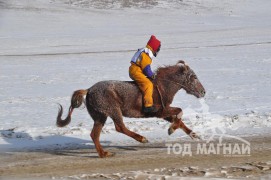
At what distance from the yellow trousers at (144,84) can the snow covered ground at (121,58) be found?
149 centimetres

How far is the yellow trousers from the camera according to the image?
32.3 ft

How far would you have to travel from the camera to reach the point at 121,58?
2580 centimetres

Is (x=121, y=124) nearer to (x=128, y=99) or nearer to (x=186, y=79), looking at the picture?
(x=128, y=99)

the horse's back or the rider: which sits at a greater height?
the rider

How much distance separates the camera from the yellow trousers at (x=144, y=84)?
9.85m

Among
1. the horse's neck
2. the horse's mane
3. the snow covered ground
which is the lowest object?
the snow covered ground

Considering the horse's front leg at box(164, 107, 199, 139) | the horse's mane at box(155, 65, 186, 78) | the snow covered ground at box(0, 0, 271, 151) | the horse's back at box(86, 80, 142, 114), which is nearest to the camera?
the horse's back at box(86, 80, 142, 114)

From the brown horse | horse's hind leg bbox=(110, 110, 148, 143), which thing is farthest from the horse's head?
horse's hind leg bbox=(110, 110, 148, 143)

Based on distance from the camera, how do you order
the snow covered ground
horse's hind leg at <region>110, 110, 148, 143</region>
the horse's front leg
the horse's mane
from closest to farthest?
1. horse's hind leg at <region>110, 110, 148, 143</region>
2. the horse's front leg
3. the horse's mane
4. the snow covered ground

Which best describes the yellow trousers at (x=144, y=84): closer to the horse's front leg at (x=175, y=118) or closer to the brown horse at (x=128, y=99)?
the brown horse at (x=128, y=99)

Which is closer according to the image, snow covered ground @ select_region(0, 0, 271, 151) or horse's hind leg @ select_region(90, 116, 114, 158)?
horse's hind leg @ select_region(90, 116, 114, 158)

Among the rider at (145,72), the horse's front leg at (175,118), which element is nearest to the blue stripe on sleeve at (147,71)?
the rider at (145,72)

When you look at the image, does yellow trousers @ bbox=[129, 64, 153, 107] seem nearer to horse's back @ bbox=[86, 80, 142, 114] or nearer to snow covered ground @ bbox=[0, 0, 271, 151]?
horse's back @ bbox=[86, 80, 142, 114]

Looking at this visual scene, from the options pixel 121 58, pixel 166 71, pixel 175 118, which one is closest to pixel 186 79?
pixel 166 71
